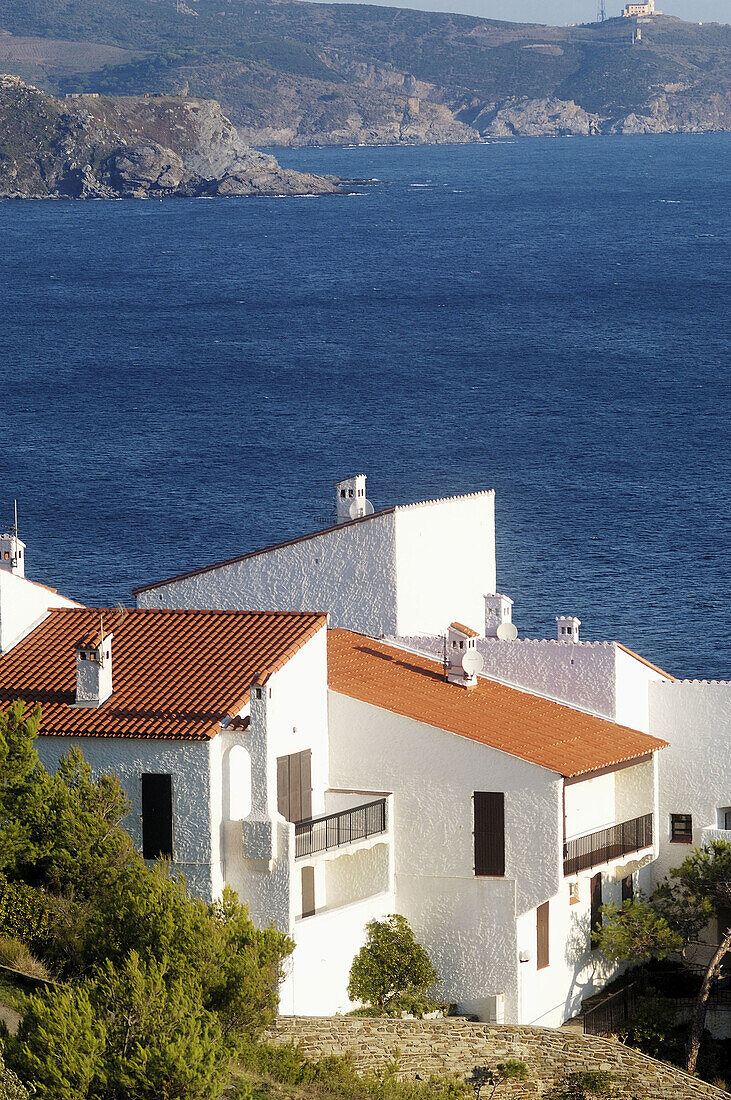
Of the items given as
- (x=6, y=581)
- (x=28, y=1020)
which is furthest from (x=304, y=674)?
(x=28, y=1020)

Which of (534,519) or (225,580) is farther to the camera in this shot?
(534,519)

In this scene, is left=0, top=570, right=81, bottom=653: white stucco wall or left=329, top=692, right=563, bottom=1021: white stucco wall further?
left=0, top=570, right=81, bottom=653: white stucco wall

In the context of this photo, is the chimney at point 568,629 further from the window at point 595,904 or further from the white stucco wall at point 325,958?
the white stucco wall at point 325,958

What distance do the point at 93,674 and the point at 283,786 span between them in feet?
14.3

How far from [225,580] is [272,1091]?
1727cm

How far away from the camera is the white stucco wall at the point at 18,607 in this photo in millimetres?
38688

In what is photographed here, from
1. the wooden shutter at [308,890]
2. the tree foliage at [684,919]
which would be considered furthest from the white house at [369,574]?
the tree foliage at [684,919]

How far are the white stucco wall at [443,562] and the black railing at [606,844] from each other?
299 inches

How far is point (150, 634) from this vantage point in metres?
38.0

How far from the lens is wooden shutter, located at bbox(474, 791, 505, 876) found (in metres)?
36.2

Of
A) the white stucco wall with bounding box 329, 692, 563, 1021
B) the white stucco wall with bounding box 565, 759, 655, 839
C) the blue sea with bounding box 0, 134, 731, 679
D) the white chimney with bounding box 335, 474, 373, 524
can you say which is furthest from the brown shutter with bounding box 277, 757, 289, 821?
the blue sea with bounding box 0, 134, 731, 679

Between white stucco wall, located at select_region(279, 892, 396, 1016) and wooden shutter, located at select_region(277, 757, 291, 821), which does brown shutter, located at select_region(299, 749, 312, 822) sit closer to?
wooden shutter, located at select_region(277, 757, 291, 821)

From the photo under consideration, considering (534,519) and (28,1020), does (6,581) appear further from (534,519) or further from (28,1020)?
(534,519)

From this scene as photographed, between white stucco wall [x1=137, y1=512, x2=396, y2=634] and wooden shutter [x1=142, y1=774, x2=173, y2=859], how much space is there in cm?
1055
